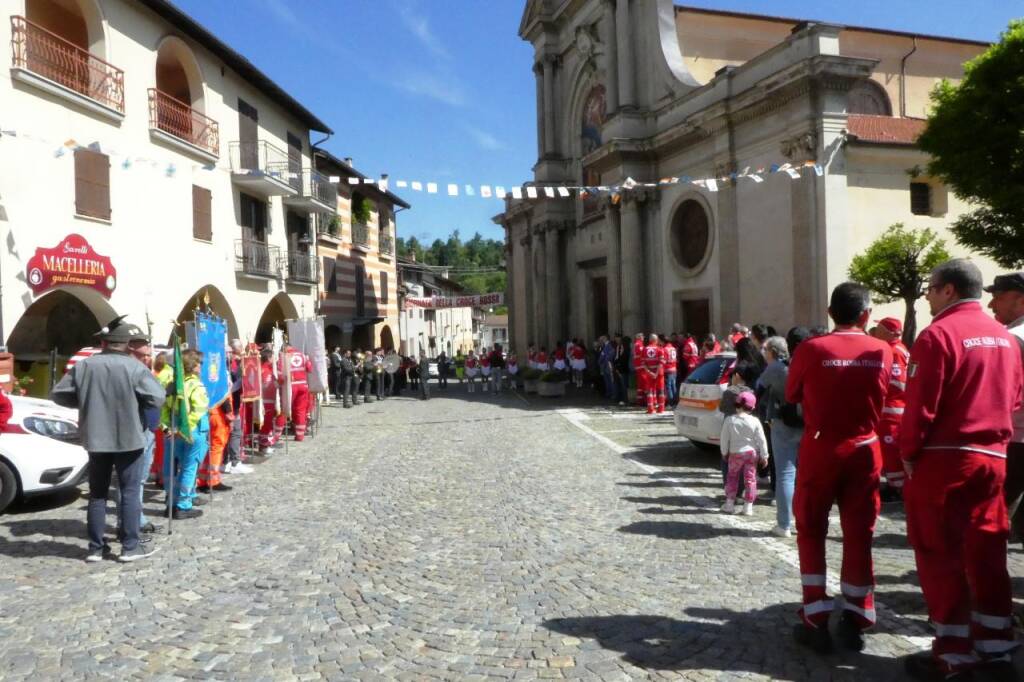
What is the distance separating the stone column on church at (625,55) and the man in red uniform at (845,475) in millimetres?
23368

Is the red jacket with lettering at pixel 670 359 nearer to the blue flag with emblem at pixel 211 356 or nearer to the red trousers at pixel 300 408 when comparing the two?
the red trousers at pixel 300 408

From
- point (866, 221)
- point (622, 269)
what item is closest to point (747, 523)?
point (866, 221)

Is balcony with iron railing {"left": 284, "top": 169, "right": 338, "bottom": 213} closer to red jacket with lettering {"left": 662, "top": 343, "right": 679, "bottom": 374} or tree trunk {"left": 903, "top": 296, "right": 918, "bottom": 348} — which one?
red jacket with lettering {"left": 662, "top": 343, "right": 679, "bottom": 374}

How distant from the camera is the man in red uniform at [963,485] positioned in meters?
3.74

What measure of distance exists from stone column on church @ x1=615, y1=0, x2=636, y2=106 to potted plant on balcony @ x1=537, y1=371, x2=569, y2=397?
928 cm

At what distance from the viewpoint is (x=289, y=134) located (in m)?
25.3

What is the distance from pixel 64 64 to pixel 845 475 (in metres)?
15.7

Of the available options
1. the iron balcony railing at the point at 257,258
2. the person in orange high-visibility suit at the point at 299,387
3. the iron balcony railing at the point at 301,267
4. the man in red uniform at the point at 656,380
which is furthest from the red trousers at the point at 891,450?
the iron balcony railing at the point at 301,267

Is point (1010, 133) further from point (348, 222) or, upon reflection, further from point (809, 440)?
point (348, 222)

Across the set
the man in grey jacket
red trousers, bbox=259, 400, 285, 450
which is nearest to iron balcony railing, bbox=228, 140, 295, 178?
red trousers, bbox=259, 400, 285, 450

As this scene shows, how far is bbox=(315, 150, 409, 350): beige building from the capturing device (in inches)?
1172

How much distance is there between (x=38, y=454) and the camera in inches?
320

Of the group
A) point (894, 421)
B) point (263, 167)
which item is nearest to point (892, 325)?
point (894, 421)

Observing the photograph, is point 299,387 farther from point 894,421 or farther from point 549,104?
point 549,104
